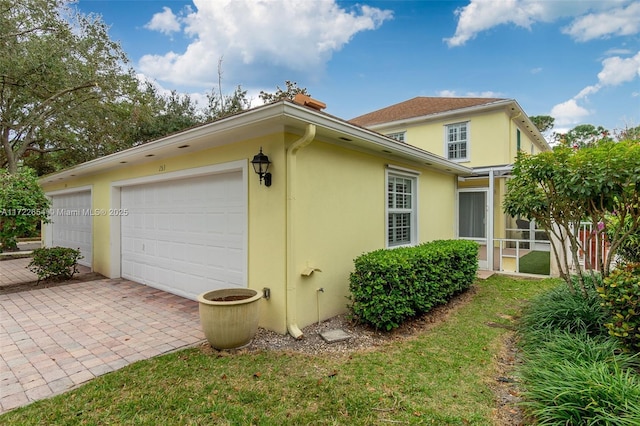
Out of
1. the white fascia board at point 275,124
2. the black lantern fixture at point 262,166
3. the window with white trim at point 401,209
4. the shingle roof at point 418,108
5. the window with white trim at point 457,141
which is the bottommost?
the window with white trim at point 401,209

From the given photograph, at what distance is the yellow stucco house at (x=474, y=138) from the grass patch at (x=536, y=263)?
0.92 meters

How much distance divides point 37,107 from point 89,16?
13.3ft

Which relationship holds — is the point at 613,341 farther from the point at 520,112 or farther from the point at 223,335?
the point at 520,112

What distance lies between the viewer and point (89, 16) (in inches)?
471

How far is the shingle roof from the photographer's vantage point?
42.0 feet

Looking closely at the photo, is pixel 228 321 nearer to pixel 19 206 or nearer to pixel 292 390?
pixel 292 390

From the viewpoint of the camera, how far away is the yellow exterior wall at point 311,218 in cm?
435

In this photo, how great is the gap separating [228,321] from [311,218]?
1.79 m

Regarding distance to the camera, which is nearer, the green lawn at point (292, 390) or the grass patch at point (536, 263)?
the green lawn at point (292, 390)

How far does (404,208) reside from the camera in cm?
714

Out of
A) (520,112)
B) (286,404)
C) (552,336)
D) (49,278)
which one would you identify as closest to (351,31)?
(520,112)

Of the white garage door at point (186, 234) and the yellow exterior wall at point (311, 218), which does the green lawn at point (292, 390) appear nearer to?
the yellow exterior wall at point (311, 218)

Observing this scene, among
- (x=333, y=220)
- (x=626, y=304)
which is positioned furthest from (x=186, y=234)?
(x=626, y=304)

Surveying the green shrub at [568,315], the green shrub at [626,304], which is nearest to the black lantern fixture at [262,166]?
the green shrub at [568,315]
